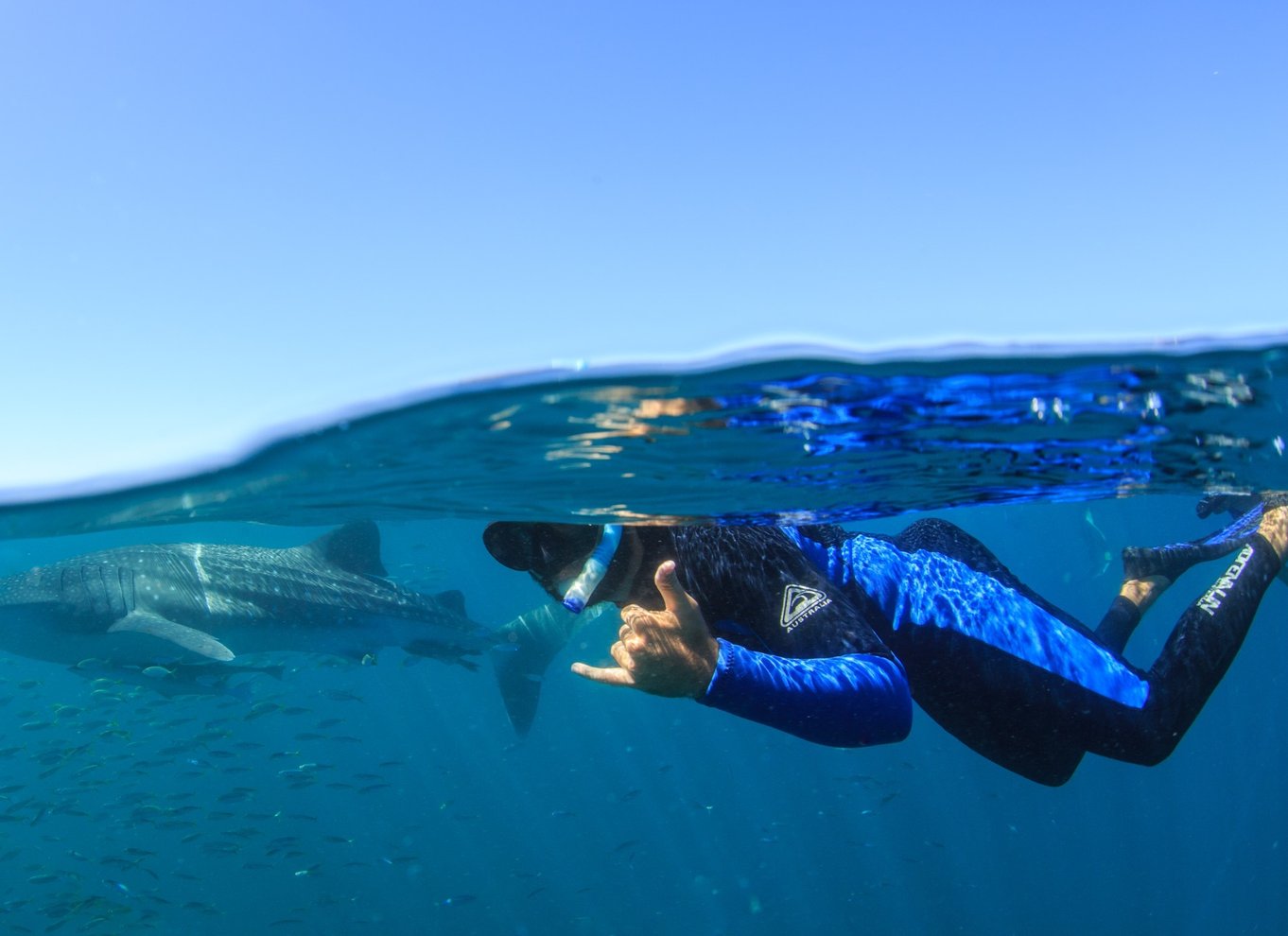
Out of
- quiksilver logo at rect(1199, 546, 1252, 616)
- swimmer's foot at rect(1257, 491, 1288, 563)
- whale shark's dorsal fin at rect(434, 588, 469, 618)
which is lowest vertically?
whale shark's dorsal fin at rect(434, 588, 469, 618)

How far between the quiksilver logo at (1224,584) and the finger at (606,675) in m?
4.64

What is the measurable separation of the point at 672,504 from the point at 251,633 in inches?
317

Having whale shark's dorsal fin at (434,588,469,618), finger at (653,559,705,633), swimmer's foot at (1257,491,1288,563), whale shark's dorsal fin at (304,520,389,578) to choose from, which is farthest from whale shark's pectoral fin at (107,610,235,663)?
swimmer's foot at (1257,491,1288,563)

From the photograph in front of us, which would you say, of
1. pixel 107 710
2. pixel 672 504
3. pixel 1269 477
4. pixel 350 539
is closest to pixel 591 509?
pixel 672 504

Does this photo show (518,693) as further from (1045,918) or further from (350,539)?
(1045,918)

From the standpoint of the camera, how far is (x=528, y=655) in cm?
1419

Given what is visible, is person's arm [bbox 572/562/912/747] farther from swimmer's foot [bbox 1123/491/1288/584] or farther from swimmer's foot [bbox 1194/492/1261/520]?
swimmer's foot [bbox 1194/492/1261/520]

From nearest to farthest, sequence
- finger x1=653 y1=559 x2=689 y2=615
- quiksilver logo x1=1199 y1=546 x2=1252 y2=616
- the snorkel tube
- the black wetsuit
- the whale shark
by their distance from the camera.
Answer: finger x1=653 y1=559 x2=689 y2=615, the snorkel tube, the black wetsuit, quiksilver logo x1=1199 y1=546 x2=1252 y2=616, the whale shark

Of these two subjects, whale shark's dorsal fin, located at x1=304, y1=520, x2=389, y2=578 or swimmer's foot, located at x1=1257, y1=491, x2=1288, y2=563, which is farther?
whale shark's dorsal fin, located at x1=304, y1=520, x2=389, y2=578

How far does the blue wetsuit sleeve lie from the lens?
3105 mm

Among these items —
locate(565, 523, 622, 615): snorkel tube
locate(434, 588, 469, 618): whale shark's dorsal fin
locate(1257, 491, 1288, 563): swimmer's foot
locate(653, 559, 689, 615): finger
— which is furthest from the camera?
locate(434, 588, 469, 618): whale shark's dorsal fin

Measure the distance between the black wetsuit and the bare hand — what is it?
0.77 metres

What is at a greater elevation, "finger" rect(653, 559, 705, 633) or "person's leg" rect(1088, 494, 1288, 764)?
"finger" rect(653, 559, 705, 633)

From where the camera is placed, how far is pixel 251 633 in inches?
505
